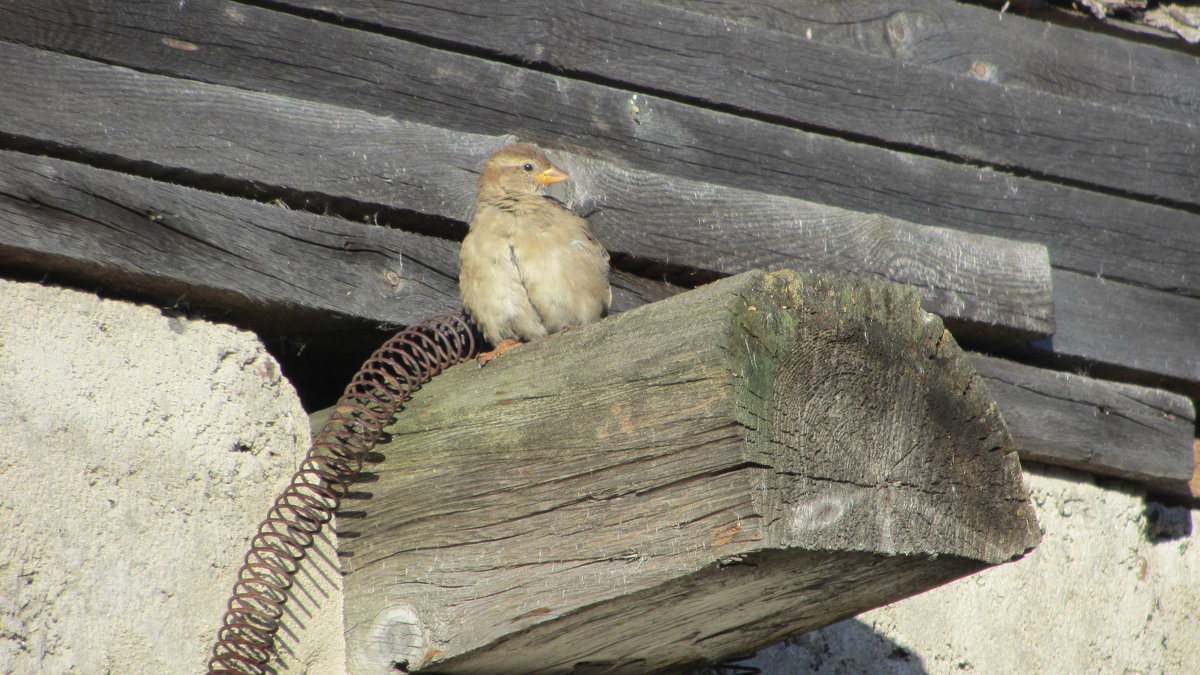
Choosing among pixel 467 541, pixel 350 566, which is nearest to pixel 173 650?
pixel 350 566

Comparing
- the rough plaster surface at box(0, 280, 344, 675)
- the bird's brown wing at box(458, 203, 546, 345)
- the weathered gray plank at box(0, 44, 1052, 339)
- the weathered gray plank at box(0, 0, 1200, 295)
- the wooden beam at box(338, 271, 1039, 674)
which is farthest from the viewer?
the bird's brown wing at box(458, 203, 546, 345)

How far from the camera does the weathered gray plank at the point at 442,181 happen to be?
8.95ft

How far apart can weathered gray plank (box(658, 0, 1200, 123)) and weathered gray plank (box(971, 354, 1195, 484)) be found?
1061mm

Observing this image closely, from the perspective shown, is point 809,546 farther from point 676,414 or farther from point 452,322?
point 452,322

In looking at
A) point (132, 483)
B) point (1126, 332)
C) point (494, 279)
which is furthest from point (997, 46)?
point (132, 483)

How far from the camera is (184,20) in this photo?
292 cm

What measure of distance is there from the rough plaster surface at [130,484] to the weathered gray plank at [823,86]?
3.60ft

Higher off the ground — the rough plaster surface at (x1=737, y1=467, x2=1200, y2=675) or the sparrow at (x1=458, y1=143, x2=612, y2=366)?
the sparrow at (x1=458, y1=143, x2=612, y2=366)

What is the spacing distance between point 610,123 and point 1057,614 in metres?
2.05

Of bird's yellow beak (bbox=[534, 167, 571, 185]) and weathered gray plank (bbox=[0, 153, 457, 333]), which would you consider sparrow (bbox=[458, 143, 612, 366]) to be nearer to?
bird's yellow beak (bbox=[534, 167, 571, 185])

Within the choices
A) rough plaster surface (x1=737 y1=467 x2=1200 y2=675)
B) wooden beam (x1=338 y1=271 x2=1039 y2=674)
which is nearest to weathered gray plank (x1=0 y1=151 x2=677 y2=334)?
wooden beam (x1=338 y1=271 x2=1039 y2=674)

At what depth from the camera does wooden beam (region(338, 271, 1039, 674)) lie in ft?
6.25

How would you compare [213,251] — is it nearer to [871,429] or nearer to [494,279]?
[494,279]

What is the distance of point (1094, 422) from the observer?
11.9 ft
